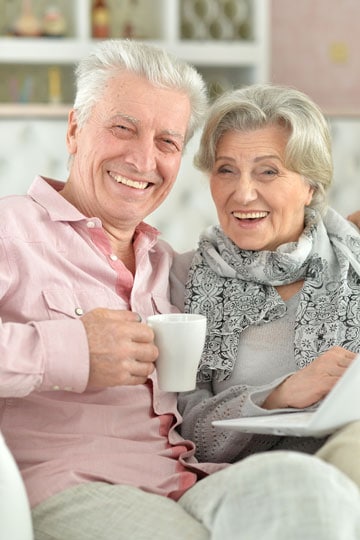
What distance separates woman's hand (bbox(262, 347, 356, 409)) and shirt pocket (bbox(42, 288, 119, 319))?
0.37 meters

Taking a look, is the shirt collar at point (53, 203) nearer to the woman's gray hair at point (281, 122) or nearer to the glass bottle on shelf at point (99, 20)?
the woman's gray hair at point (281, 122)

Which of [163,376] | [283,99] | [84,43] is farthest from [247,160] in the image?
[84,43]

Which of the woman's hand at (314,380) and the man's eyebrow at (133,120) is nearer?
the woman's hand at (314,380)

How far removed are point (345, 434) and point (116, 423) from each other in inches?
17.2

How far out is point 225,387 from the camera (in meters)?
2.02

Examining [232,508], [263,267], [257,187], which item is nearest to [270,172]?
[257,187]

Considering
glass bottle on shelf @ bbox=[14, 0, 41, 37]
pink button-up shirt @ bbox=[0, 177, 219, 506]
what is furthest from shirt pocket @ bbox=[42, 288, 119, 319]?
glass bottle on shelf @ bbox=[14, 0, 41, 37]

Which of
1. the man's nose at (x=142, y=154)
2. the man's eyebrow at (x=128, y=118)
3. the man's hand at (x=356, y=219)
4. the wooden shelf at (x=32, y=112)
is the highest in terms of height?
the man's eyebrow at (x=128, y=118)

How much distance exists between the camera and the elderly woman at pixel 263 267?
6.56 feet

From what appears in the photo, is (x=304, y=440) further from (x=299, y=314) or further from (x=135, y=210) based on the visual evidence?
(x=135, y=210)

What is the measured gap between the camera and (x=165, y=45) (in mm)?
3922

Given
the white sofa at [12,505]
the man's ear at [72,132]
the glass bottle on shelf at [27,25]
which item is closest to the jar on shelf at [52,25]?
the glass bottle on shelf at [27,25]

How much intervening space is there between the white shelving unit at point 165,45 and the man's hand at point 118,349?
2218mm

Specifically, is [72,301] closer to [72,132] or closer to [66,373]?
[66,373]
